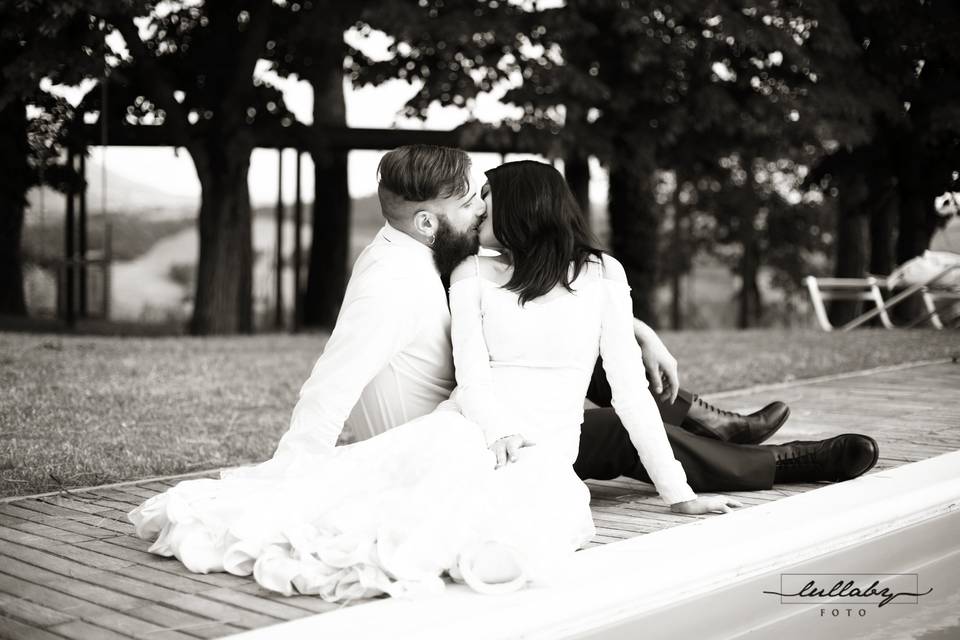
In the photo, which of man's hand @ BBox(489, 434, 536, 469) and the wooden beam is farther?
the wooden beam

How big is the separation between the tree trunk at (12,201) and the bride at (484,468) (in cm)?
1171

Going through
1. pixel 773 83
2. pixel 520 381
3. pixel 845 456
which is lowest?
pixel 845 456

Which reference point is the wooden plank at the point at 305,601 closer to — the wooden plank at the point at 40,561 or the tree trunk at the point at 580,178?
the wooden plank at the point at 40,561

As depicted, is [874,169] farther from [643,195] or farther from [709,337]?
[709,337]

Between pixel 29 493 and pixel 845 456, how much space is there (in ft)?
11.5

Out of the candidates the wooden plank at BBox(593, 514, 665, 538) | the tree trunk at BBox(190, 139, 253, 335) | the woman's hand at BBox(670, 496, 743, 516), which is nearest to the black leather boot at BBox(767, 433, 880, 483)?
the woman's hand at BBox(670, 496, 743, 516)

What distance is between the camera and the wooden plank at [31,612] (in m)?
3.06

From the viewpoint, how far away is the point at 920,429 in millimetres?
6551

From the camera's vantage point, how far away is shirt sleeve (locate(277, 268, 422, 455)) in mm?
3775

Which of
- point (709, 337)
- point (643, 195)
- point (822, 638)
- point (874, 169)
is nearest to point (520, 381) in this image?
point (822, 638)

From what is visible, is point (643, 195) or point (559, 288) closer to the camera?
point (559, 288)

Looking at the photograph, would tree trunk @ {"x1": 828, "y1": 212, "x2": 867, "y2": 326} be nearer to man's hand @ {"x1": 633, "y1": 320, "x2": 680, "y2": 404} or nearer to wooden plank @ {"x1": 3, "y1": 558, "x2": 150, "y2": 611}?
man's hand @ {"x1": 633, "y1": 320, "x2": 680, "y2": 404}

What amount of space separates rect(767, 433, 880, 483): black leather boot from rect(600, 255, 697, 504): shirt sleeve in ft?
2.34

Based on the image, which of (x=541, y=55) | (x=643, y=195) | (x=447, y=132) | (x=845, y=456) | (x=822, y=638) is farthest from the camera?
(x=643, y=195)
